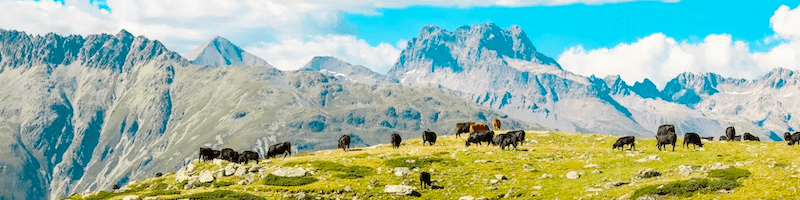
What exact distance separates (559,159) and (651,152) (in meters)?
8.07

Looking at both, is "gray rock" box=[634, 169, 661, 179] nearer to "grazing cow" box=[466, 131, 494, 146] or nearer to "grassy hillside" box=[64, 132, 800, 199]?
"grassy hillside" box=[64, 132, 800, 199]

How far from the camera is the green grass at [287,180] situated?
161 feet

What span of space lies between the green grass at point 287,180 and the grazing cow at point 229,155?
60.5 ft

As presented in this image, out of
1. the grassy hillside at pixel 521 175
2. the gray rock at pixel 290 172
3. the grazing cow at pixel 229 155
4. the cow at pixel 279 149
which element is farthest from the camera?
the grazing cow at pixel 229 155

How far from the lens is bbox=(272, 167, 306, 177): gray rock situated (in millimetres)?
50938

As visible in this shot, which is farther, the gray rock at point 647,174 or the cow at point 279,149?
the cow at point 279,149

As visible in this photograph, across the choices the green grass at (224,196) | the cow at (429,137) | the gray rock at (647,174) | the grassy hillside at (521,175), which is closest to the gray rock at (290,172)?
the grassy hillside at (521,175)

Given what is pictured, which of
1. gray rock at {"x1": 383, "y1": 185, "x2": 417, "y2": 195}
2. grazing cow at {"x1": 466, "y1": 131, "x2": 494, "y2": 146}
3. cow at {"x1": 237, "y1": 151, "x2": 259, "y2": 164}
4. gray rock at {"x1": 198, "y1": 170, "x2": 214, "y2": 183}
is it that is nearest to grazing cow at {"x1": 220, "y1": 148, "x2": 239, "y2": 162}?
cow at {"x1": 237, "y1": 151, "x2": 259, "y2": 164}

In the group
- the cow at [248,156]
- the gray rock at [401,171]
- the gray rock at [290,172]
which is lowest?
the gray rock at [401,171]

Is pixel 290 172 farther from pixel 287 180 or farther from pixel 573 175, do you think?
pixel 573 175

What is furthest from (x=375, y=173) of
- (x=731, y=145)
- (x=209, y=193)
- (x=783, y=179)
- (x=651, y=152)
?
(x=731, y=145)

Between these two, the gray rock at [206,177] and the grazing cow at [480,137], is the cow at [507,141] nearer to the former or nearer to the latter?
the grazing cow at [480,137]

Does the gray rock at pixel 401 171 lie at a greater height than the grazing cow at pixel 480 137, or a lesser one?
lesser

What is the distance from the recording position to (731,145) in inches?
2447
